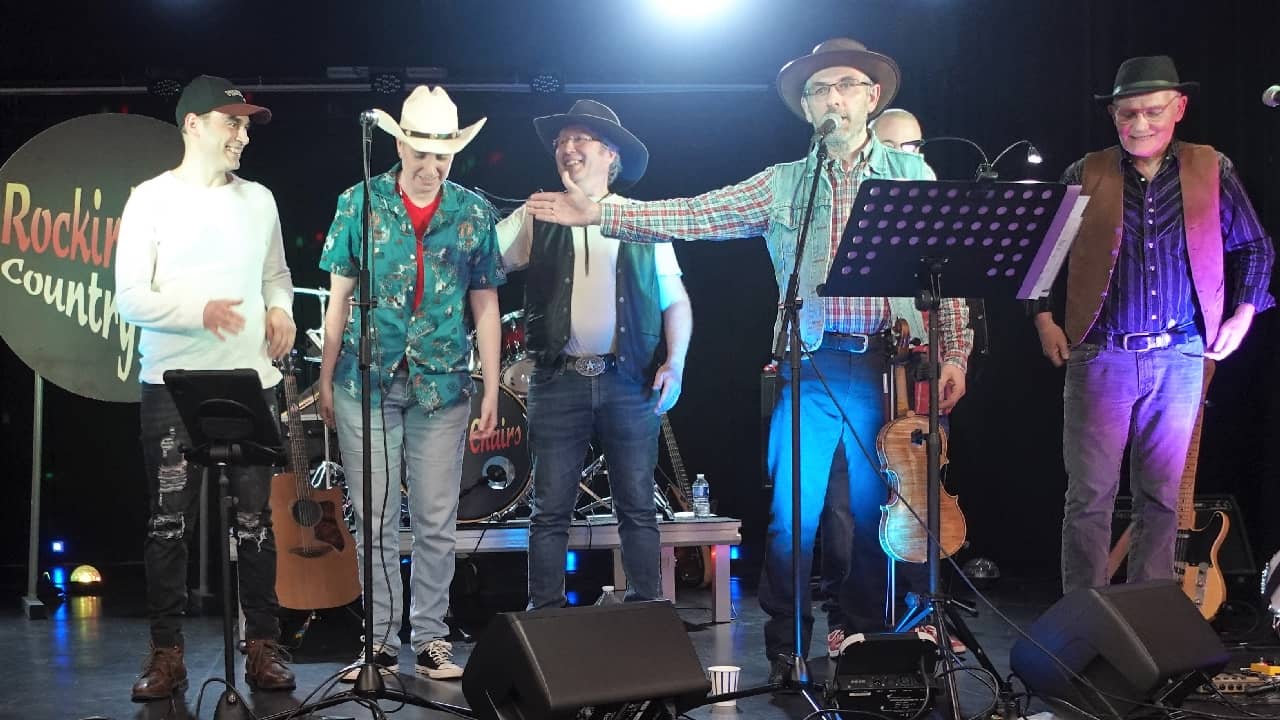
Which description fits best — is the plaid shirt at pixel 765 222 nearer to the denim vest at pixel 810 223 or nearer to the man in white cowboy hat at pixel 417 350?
the denim vest at pixel 810 223

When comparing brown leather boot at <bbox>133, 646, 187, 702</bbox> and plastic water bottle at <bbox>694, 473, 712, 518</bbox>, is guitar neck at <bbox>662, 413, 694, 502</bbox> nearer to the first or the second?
plastic water bottle at <bbox>694, 473, 712, 518</bbox>

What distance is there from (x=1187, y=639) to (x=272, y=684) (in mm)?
2839

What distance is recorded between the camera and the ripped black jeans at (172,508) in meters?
4.37

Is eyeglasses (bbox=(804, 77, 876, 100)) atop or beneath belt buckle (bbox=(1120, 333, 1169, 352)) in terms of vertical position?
atop

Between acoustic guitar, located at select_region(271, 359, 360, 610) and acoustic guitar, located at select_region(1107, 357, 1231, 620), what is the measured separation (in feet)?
10.2

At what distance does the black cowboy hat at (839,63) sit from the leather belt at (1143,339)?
111 centimetres

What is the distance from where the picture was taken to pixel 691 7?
25.3 feet

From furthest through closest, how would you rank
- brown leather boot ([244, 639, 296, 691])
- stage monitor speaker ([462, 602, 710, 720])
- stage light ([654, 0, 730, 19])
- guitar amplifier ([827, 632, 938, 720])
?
stage light ([654, 0, 730, 19]) < brown leather boot ([244, 639, 296, 691]) < guitar amplifier ([827, 632, 938, 720]) < stage monitor speaker ([462, 602, 710, 720])

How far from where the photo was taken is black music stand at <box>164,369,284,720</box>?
3664 millimetres

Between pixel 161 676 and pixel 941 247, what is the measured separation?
279 centimetres

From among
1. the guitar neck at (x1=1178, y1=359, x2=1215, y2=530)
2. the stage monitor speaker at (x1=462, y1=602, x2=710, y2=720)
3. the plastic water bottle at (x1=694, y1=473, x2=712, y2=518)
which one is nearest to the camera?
the stage monitor speaker at (x1=462, y1=602, x2=710, y2=720)

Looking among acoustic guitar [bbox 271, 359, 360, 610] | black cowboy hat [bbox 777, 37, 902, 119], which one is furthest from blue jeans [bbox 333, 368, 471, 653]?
black cowboy hat [bbox 777, 37, 902, 119]

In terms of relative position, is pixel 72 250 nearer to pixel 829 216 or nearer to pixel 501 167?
pixel 501 167

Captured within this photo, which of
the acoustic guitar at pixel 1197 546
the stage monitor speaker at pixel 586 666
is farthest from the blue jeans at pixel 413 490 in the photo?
the acoustic guitar at pixel 1197 546
